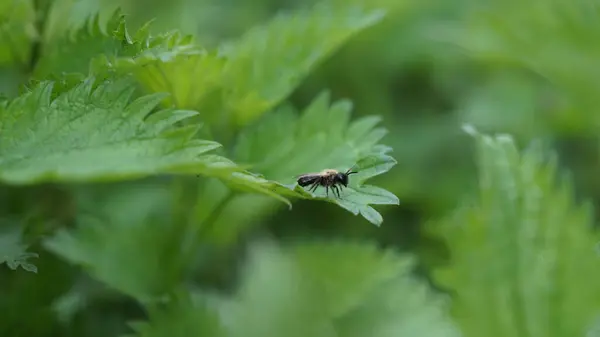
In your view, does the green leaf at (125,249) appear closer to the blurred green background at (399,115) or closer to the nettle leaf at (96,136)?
the blurred green background at (399,115)

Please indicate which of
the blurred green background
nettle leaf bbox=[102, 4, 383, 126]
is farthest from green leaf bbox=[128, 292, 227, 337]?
nettle leaf bbox=[102, 4, 383, 126]

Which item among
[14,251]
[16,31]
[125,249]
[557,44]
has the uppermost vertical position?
[557,44]

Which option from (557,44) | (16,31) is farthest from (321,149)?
(557,44)

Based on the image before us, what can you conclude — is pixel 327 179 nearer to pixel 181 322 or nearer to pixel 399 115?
pixel 181 322

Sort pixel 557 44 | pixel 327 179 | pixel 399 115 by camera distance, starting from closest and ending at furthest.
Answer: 1. pixel 327 179
2. pixel 557 44
3. pixel 399 115

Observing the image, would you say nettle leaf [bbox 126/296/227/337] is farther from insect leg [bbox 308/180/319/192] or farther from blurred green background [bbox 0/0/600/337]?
insect leg [bbox 308/180/319/192]

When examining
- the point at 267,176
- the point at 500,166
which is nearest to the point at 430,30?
the point at 500,166
